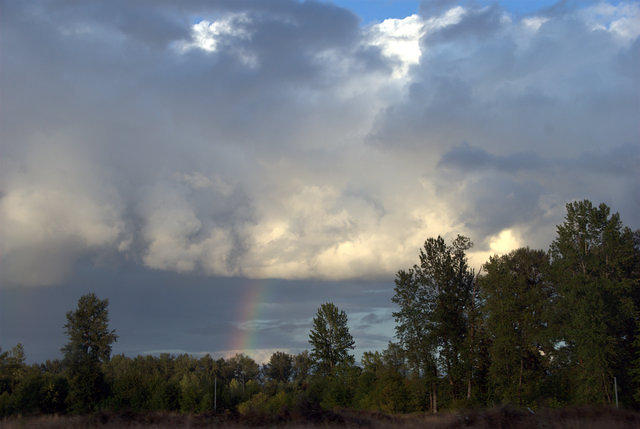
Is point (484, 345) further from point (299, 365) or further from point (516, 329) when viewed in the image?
point (299, 365)

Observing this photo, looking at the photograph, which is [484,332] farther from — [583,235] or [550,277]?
[583,235]

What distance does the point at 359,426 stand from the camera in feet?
98.4

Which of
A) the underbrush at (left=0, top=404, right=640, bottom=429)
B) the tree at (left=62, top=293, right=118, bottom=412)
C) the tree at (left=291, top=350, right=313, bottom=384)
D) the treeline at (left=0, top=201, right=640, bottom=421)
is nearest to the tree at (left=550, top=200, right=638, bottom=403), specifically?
the treeline at (left=0, top=201, right=640, bottom=421)

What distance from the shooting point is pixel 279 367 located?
6457 inches

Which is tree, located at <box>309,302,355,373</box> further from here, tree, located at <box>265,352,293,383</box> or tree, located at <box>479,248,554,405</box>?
tree, located at <box>265,352,293,383</box>

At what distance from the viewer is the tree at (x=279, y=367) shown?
16312 cm

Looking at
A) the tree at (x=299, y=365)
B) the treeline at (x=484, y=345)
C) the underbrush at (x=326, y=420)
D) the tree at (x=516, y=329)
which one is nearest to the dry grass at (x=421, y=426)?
the underbrush at (x=326, y=420)

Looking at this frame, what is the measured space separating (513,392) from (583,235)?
18.3m

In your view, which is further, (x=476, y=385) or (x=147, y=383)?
(x=147, y=383)

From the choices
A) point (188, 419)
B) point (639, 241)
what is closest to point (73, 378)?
point (188, 419)

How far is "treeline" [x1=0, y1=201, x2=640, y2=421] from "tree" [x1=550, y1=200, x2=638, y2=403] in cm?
11

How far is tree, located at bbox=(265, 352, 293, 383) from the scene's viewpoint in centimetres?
16312

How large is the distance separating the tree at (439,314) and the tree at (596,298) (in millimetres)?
13078

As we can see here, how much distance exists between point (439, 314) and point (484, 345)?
7.40 metres
